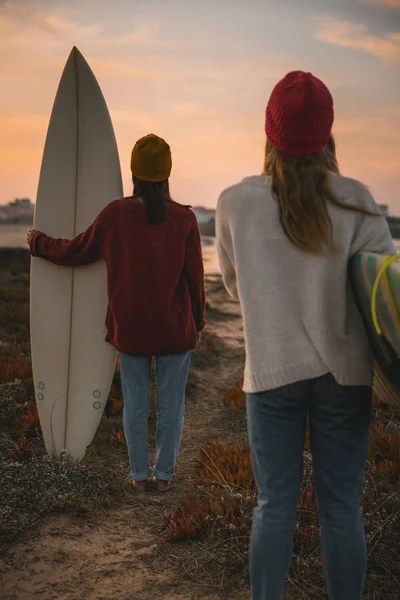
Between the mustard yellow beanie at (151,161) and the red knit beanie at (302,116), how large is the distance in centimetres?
187

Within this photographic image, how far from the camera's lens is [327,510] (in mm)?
2410

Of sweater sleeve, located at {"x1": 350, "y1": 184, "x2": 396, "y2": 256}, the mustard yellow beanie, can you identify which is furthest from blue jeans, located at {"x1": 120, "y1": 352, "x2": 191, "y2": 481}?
sweater sleeve, located at {"x1": 350, "y1": 184, "x2": 396, "y2": 256}

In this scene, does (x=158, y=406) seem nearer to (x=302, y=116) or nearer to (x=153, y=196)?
Answer: (x=153, y=196)

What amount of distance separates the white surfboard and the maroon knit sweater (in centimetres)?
90

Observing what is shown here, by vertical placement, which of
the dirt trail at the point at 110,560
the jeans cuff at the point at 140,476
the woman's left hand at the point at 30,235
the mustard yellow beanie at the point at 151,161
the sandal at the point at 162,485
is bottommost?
the dirt trail at the point at 110,560

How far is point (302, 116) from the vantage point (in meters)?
2.27

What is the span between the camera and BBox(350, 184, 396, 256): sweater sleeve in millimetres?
2295

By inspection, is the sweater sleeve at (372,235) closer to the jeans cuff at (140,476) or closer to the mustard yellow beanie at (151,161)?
the mustard yellow beanie at (151,161)

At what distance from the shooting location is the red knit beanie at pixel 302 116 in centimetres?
227

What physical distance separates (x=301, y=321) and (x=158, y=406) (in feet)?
7.75

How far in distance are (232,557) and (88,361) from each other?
2111 mm

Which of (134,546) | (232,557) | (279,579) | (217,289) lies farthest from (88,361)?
(217,289)

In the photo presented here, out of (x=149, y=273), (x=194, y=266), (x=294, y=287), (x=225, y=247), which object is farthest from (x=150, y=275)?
(x=294, y=287)

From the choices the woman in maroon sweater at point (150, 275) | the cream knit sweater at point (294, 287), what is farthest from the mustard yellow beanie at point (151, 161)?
the cream knit sweater at point (294, 287)
